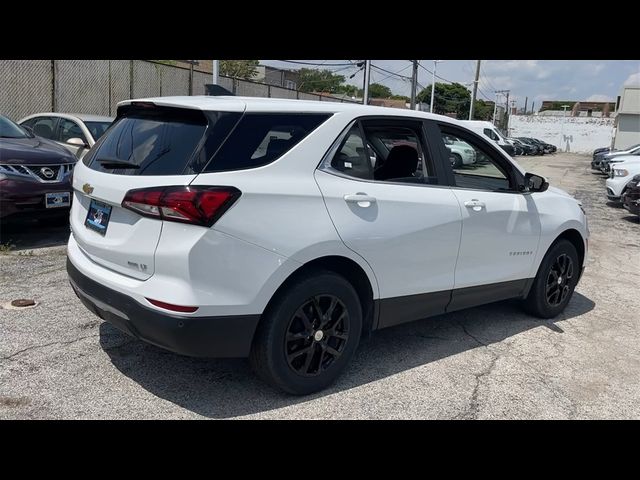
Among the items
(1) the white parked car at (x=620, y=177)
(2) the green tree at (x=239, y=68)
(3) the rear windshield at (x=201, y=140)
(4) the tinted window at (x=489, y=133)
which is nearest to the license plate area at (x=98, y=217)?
(3) the rear windshield at (x=201, y=140)

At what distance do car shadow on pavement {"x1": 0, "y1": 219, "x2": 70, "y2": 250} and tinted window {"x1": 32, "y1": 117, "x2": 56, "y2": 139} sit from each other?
217 cm

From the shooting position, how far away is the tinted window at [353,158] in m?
3.46

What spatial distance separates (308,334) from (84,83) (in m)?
14.7

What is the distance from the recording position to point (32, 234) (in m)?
7.14

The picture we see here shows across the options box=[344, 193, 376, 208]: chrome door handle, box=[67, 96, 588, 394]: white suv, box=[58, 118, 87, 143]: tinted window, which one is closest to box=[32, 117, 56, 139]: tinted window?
box=[58, 118, 87, 143]: tinted window

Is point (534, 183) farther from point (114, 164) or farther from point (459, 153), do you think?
point (114, 164)

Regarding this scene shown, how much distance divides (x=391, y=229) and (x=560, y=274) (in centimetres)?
246

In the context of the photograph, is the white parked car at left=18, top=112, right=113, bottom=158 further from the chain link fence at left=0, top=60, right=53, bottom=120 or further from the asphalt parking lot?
the chain link fence at left=0, top=60, right=53, bottom=120

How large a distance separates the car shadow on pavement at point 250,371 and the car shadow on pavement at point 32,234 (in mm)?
2992

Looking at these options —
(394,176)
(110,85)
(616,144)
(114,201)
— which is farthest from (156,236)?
(616,144)

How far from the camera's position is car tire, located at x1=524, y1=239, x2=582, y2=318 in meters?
5.03

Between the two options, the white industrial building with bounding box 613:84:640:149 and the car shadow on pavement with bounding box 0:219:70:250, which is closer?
Answer: the car shadow on pavement with bounding box 0:219:70:250

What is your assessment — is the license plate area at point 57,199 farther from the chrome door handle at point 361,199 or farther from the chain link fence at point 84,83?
the chain link fence at point 84,83

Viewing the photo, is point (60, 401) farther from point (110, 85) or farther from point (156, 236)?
point (110, 85)
